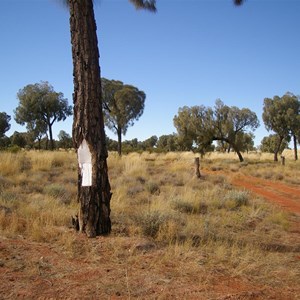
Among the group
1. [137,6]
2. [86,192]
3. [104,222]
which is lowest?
[104,222]

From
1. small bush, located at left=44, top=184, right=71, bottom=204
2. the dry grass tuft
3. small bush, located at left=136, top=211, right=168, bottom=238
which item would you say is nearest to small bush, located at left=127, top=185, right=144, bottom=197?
the dry grass tuft

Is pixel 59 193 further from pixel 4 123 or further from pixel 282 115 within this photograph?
pixel 4 123

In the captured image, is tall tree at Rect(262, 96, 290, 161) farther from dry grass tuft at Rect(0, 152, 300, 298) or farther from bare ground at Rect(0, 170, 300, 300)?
bare ground at Rect(0, 170, 300, 300)

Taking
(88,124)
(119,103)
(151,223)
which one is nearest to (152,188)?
(151,223)

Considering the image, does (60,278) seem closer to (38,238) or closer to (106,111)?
(38,238)

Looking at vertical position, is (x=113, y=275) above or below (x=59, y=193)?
below

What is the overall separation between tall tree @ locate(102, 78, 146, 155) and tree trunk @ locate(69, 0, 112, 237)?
28735 mm

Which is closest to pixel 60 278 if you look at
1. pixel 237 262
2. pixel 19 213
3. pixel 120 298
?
pixel 120 298

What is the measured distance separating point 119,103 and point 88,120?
96.3 feet

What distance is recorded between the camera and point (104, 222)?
5832 millimetres

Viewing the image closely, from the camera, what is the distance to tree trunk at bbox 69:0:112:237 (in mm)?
Answer: 5738

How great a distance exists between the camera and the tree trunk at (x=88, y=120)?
18.8ft

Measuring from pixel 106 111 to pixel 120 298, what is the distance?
32.8 m

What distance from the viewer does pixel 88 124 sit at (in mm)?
5746
